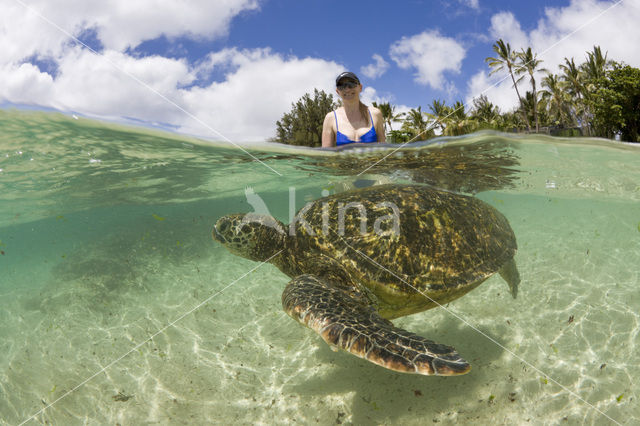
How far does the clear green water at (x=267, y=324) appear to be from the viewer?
14.3ft

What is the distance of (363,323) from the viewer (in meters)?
2.82

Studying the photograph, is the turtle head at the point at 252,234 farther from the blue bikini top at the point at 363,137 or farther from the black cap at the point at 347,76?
the black cap at the point at 347,76

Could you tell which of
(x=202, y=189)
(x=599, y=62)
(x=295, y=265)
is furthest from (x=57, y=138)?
(x=599, y=62)

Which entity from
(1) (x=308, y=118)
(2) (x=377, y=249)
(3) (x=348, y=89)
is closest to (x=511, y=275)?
(2) (x=377, y=249)

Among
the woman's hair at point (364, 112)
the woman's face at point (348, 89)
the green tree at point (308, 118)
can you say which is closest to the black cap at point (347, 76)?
the woman's face at point (348, 89)

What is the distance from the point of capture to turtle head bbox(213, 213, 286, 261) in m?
4.75

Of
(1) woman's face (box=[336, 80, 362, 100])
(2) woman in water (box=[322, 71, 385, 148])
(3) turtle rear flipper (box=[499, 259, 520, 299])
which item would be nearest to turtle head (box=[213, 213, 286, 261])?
(2) woman in water (box=[322, 71, 385, 148])

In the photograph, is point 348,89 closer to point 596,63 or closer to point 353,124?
point 353,124

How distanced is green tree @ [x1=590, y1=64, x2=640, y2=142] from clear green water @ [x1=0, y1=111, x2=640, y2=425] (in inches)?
711

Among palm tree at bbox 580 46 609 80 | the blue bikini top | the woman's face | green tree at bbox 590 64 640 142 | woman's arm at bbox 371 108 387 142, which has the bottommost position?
the blue bikini top

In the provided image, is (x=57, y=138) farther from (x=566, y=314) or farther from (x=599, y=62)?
(x=599, y=62)

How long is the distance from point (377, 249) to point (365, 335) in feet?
5.14

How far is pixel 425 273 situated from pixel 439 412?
1709 mm

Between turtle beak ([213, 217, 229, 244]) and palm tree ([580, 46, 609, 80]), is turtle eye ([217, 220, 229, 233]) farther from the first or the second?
palm tree ([580, 46, 609, 80])
